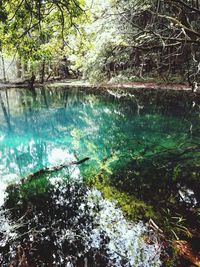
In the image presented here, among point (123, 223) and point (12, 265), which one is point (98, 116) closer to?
point (123, 223)

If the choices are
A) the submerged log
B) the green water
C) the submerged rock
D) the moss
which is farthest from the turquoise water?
the submerged rock

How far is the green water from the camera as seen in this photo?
9001 mm

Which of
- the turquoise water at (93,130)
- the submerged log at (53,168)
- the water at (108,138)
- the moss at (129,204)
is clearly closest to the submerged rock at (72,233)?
the water at (108,138)

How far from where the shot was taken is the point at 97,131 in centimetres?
1264

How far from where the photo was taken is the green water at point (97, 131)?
9.00m

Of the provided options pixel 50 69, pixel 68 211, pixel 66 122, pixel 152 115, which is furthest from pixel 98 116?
pixel 50 69

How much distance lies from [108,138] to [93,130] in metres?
1.84

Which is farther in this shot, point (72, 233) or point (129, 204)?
point (129, 204)

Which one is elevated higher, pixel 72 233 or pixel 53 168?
pixel 72 233

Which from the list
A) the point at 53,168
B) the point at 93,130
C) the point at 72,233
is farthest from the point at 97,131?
the point at 72,233

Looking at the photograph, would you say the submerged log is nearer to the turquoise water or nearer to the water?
the water

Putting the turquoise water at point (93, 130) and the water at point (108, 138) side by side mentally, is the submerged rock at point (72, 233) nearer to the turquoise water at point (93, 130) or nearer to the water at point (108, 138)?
the water at point (108, 138)

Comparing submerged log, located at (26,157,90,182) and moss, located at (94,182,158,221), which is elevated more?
moss, located at (94,182,158,221)

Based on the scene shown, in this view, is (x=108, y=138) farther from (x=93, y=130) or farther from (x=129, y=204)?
(x=129, y=204)
